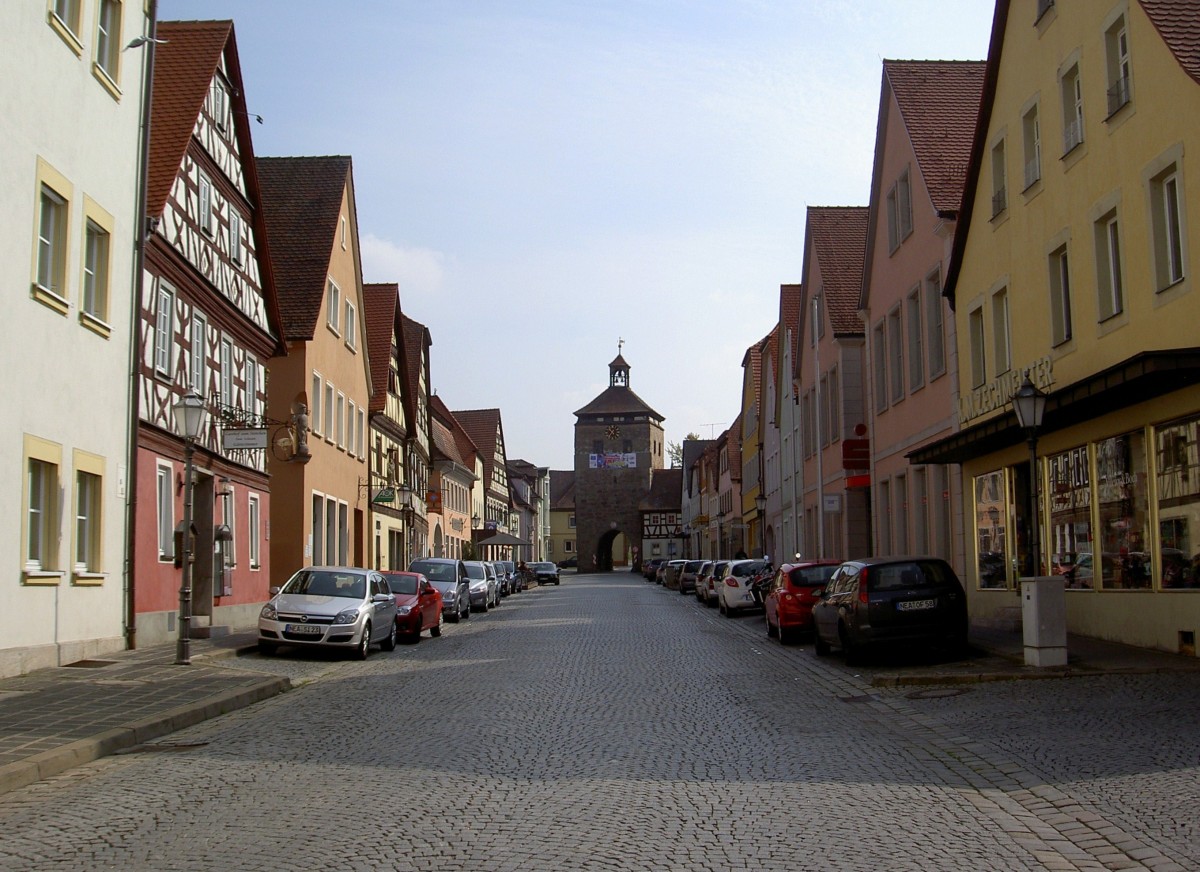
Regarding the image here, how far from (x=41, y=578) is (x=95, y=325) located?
3.95 meters

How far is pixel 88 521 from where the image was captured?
1944 cm

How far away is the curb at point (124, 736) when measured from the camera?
368 inches

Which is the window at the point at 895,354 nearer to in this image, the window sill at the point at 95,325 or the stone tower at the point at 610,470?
the window sill at the point at 95,325

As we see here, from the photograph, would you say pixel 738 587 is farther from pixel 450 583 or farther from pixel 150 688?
pixel 150 688

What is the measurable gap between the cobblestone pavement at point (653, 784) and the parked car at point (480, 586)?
23618 millimetres

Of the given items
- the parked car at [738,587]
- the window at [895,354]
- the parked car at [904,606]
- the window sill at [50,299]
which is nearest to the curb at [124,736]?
the window sill at [50,299]

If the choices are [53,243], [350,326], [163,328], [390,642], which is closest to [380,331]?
[350,326]

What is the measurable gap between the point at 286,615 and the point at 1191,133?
47.1ft

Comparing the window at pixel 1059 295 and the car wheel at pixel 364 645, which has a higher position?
the window at pixel 1059 295

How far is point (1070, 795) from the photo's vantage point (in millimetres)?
8477

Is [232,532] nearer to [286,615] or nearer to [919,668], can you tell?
[286,615]

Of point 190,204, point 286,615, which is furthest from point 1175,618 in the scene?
point 190,204

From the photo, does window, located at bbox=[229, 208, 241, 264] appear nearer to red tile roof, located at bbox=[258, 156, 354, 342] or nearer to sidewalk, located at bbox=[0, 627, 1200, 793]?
red tile roof, located at bbox=[258, 156, 354, 342]

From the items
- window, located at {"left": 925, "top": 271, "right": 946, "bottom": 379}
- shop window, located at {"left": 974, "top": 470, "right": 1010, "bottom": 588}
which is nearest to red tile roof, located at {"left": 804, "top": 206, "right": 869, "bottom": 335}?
window, located at {"left": 925, "top": 271, "right": 946, "bottom": 379}
